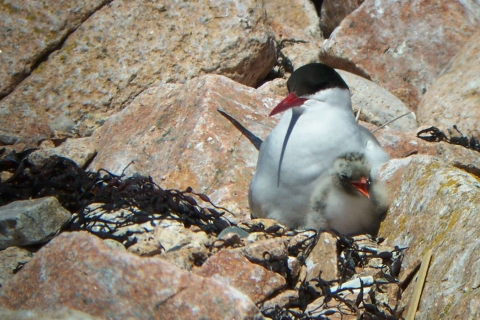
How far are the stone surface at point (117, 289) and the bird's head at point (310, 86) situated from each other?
180cm

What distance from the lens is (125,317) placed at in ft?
9.79

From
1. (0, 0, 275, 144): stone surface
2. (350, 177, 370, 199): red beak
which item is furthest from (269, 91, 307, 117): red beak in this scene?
(0, 0, 275, 144): stone surface

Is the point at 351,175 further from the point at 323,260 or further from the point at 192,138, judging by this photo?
the point at 192,138

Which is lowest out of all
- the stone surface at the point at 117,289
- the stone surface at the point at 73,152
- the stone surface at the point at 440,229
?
the stone surface at the point at 73,152

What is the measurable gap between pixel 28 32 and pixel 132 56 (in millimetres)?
852

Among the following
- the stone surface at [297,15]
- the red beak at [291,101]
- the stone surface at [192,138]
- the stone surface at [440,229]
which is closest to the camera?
the stone surface at [440,229]

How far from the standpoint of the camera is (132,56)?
6.55 metres

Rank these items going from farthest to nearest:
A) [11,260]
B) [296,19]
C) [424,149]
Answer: [296,19] < [424,149] < [11,260]

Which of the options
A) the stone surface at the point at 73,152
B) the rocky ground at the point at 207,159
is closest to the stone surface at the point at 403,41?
the rocky ground at the point at 207,159

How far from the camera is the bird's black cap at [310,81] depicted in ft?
15.3

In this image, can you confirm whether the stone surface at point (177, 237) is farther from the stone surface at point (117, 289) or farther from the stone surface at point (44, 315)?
the stone surface at point (44, 315)

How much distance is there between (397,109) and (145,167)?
2232 millimetres

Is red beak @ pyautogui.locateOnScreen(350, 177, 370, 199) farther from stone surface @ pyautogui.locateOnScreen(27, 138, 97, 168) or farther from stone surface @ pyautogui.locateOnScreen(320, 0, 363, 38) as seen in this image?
stone surface @ pyautogui.locateOnScreen(320, 0, 363, 38)

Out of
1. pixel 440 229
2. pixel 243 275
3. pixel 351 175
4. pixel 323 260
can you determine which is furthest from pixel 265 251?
pixel 351 175
